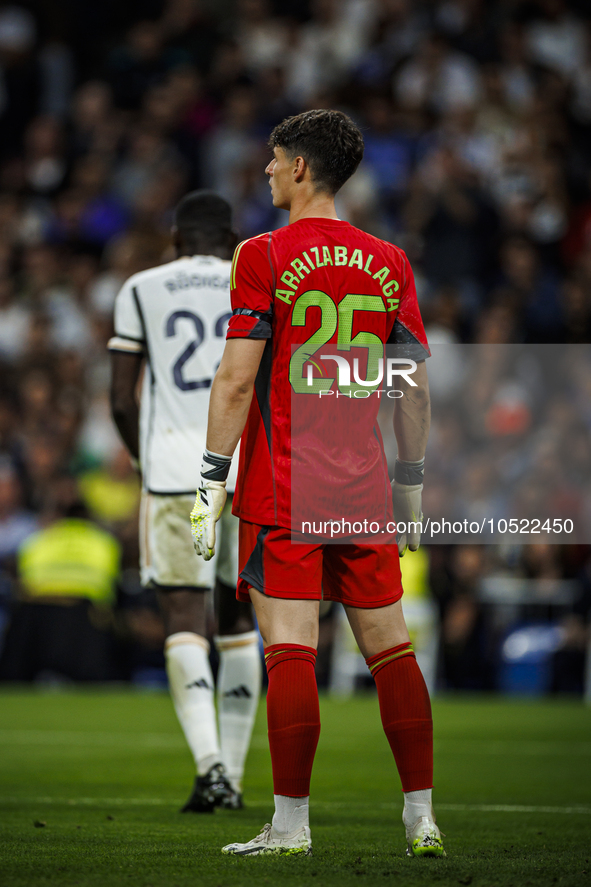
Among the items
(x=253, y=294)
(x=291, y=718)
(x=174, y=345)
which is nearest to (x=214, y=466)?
(x=253, y=294)

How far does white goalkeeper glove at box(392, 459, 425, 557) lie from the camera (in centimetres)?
419

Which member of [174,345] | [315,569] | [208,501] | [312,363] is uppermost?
[174,345]

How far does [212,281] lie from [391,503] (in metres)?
1.96

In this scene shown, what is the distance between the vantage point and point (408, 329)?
13.4 ft

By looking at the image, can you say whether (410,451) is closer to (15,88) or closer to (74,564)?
(74,564)

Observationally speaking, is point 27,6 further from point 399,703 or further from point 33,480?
point 399,703

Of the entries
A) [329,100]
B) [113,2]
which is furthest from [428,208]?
[113,2]

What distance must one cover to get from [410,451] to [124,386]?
6.17 ft

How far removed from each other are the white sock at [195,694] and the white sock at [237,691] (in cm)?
13

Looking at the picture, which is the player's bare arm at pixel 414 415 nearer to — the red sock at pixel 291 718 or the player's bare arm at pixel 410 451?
the player's bare arm at pixel 410 451

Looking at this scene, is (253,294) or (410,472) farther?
(410,472)

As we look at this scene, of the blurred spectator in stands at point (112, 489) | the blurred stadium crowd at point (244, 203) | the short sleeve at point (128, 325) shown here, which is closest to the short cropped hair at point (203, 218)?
the short sleeve at point (128, 325)

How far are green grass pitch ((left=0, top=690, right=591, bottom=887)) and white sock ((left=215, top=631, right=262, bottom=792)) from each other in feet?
1.01

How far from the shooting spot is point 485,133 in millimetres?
14750
